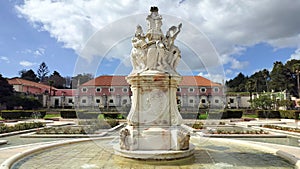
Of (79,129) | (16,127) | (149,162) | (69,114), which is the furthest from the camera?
(69,114)

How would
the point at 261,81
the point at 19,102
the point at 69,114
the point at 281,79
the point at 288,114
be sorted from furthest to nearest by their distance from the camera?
1. the point at 261,81
2. the point at 281,79
3. the point at 19,102
4. the point at 69,114
5. the point at 288,114

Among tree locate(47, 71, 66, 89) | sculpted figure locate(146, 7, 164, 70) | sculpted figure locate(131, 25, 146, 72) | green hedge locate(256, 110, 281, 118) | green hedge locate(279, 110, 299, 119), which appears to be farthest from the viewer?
tree locate(47, 71, 66, 89)

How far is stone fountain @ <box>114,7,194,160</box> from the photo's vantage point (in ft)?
27.1

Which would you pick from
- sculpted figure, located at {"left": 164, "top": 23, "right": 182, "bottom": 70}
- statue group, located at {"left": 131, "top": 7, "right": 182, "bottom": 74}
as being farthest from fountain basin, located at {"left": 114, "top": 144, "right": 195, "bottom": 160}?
sculpted figure, located at {"left": 164, "top": 23, "right": 182, "bottom": 70}

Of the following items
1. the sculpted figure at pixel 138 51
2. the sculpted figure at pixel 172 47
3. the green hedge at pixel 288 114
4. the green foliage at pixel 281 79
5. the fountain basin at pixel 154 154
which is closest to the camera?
the fountain basin at pixel 154 154

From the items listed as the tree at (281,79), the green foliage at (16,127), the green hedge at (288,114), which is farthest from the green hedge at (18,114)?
the tree at (281,79)

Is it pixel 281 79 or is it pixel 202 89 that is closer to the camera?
pixel 202 89

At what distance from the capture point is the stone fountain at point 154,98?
326 inches

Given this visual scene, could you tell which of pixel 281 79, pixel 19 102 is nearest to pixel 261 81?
pixel 281 79

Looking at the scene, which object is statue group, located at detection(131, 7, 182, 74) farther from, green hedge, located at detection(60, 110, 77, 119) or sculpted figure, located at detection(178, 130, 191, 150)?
green hedge, located at detection(60, 110, 77, 119)

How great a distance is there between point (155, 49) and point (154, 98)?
1748 millimetres

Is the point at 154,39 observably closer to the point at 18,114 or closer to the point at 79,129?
the point at 79,129

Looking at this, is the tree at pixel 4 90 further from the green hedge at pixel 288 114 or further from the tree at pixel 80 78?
the green hedge at pixel 288 114

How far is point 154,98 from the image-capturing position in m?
8.84
